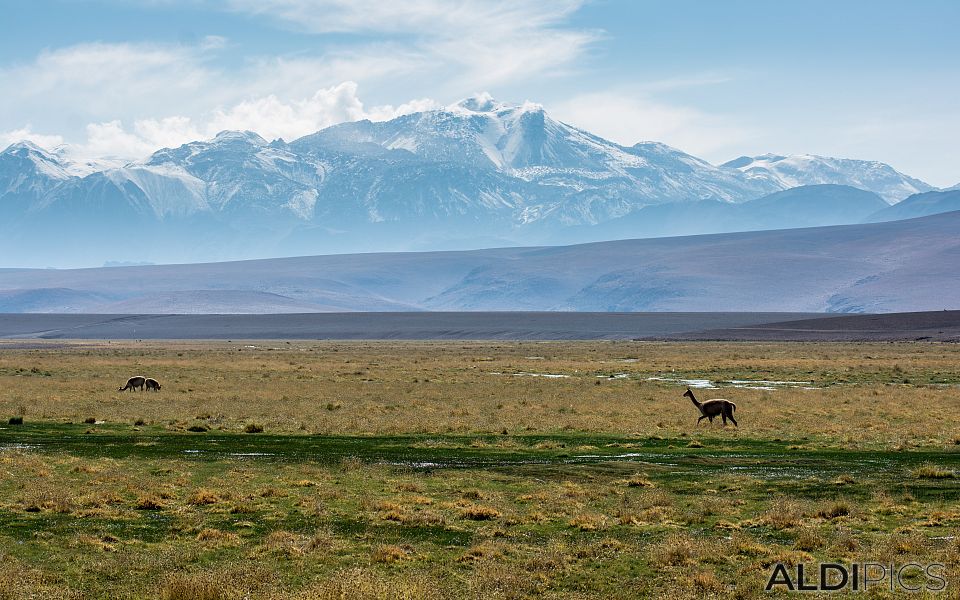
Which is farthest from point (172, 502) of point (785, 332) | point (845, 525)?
point (785, 332)

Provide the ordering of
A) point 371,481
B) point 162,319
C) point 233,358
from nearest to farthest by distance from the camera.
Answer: point 371,481 < point 233,358 < point 162,319

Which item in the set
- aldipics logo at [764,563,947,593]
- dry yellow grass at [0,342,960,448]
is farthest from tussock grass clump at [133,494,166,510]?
dry yellow grass at [0,342,960,448]

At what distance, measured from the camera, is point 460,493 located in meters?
20.0

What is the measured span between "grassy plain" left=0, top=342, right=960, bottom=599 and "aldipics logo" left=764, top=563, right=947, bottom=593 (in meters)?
0.31

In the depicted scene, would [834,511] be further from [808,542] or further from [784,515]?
[808,542]

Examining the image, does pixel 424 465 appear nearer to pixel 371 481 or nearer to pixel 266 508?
pixel 371 481

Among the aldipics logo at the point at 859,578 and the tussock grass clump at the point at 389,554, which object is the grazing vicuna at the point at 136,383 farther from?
the aldipics logo at the point at 859,578

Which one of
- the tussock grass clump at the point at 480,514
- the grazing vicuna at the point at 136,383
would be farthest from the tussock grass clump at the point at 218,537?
the grazing vicuna at the point at 136,383

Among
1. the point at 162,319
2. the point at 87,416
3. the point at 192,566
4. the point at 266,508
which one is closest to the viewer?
the point at 192,566

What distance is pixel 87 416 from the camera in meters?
35.8

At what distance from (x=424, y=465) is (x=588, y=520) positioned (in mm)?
7785

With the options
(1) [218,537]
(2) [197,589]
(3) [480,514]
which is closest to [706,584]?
(3) [480,514]

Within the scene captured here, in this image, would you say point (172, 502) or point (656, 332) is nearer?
point (172, 502)

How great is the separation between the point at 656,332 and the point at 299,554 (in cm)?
14109
